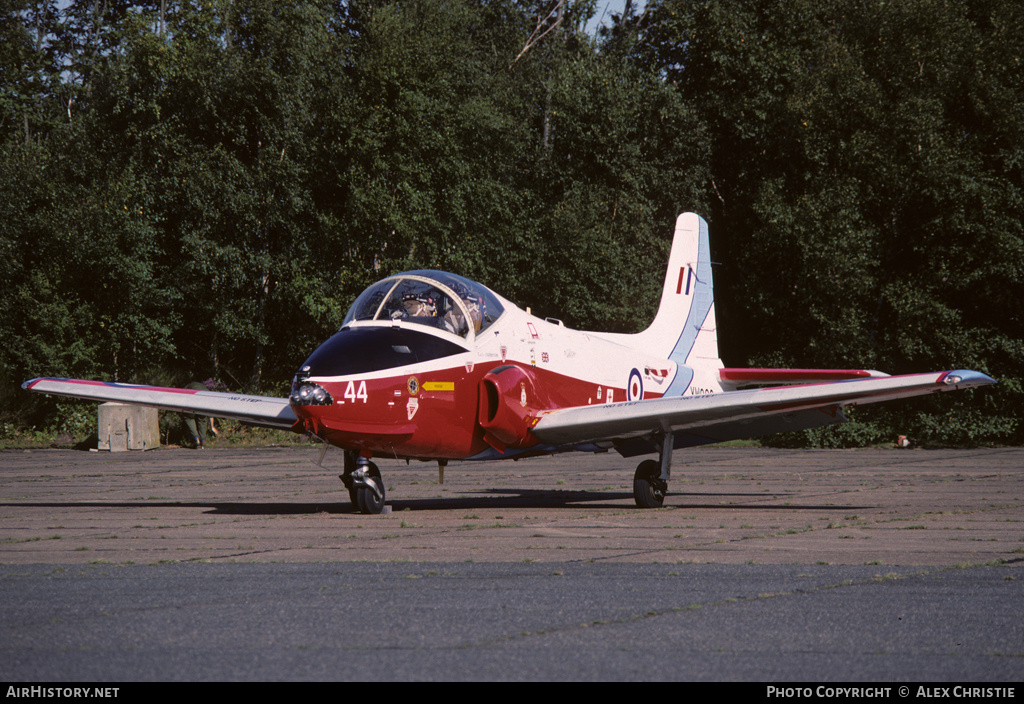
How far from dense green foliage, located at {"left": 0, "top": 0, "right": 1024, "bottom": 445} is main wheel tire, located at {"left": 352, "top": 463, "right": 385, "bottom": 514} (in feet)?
64.2

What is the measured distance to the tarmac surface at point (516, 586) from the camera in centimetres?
481

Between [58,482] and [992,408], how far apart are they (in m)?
24.4

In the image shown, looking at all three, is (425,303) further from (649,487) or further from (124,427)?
(124,427)

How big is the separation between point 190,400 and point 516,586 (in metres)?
7.84

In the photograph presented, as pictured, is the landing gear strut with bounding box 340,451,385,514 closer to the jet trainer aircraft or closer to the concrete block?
the jet trainer aircraft

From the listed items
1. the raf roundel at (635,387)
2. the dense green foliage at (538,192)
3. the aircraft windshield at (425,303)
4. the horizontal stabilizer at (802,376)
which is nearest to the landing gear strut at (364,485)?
the aircraft windshield at (425,303)

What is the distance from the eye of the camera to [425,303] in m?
12.0

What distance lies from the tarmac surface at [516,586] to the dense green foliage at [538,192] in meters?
16.4

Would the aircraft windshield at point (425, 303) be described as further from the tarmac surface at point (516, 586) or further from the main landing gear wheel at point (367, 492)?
the tarmac surface at point (516, 586)

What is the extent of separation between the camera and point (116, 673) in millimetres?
4555

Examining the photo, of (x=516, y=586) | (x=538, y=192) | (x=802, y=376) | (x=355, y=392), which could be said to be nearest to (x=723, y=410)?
(x=802, y=376)

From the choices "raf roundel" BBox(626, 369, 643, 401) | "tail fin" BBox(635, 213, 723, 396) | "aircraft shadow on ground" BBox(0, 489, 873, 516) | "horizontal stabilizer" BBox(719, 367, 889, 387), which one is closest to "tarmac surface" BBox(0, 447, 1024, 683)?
"aircraft shadow on ground" BBox(0, 489, 873, 516)

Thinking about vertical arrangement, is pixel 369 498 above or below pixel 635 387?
below

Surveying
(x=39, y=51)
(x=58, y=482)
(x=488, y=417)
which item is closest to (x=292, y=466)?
(x=58, y=482)
